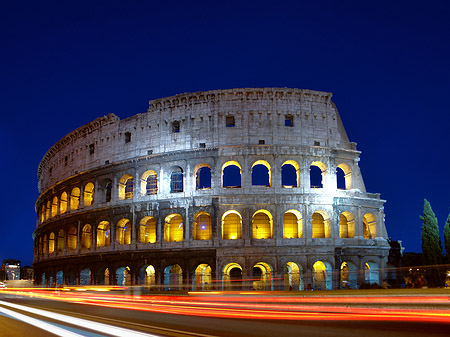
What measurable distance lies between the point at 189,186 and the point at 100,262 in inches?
459

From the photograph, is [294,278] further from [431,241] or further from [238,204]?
[431,241]

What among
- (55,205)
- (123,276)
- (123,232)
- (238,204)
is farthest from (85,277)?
(238,204)

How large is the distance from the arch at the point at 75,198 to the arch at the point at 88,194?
250 cm

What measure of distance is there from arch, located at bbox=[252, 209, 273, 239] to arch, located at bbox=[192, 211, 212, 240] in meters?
3.81

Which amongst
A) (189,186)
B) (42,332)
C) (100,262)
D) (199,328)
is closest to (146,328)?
(199,328)

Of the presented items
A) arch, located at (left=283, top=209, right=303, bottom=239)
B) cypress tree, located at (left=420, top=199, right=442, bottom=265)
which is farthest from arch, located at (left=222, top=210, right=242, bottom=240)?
cypress tree, located at (left=420, top=199, right=442, bottom=265)

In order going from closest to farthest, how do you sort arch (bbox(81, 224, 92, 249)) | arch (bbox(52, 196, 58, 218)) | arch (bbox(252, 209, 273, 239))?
arch (bbox(252, 209, 273, 239)), arch (bbox(81, 224, 92, 249)), arch (bbox(52, 196, 58, 218))

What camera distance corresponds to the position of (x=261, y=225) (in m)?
38.2

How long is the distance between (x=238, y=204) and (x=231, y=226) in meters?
2.71

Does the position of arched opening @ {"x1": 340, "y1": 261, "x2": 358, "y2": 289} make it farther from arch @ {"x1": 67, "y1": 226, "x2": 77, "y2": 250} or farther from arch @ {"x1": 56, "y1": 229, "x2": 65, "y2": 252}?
arch @ {"x1": 56, "y1": 229, "x2": 65, "y2": 252}

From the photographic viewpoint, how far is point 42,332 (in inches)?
465

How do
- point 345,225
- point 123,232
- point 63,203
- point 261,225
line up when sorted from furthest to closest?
point 63,203
point 123,232
point 345,225
point 261,225

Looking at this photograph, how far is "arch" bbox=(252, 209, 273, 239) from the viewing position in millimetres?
37938

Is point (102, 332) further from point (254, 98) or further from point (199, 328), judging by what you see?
point (254, 98)
